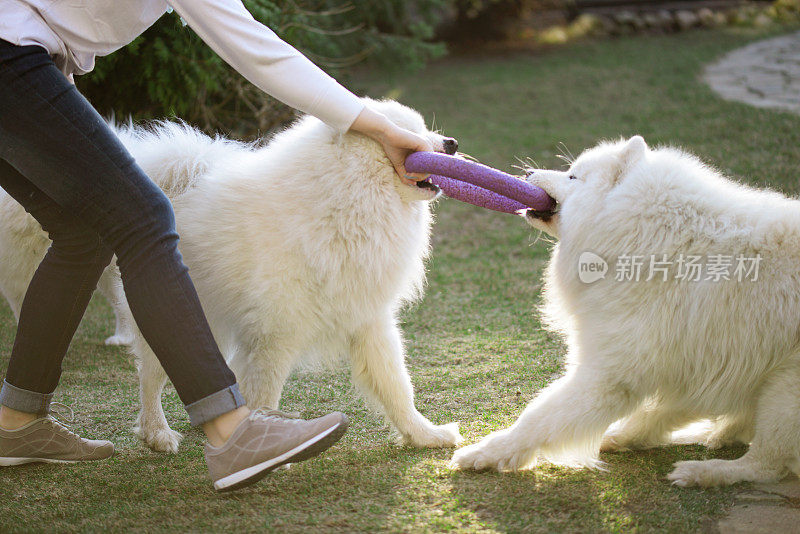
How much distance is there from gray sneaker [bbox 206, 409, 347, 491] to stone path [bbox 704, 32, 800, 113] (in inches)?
234

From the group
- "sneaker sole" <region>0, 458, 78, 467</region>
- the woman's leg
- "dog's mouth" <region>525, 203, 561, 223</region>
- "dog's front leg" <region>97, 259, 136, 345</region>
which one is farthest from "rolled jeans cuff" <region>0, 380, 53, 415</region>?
"dog's mouth" <region>525, 203, 561, 223</region>

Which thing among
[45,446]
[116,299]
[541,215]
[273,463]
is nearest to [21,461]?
[45,446]

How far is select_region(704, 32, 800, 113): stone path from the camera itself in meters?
6.91

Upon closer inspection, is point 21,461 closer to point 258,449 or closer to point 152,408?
point 152,408

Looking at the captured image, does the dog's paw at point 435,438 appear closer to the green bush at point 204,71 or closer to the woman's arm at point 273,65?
the woman's arm at point 273,65

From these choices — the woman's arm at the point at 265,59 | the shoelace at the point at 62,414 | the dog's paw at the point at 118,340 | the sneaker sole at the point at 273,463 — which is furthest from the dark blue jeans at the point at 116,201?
the dog's paw at the point at 118,340

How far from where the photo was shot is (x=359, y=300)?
249cm

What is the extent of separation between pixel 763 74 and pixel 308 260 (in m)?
7.02

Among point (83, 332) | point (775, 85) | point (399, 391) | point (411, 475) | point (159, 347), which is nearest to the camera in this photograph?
point (159, 347)

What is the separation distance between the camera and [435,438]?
2.61 metres

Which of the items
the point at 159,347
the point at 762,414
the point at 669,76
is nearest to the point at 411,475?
the point at 159,347

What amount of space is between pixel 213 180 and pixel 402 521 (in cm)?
136

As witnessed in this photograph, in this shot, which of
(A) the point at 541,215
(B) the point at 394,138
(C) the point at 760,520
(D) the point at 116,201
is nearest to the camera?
(D) the point at 116,201

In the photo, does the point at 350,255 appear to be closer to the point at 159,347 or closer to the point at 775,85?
the point at 159,347
